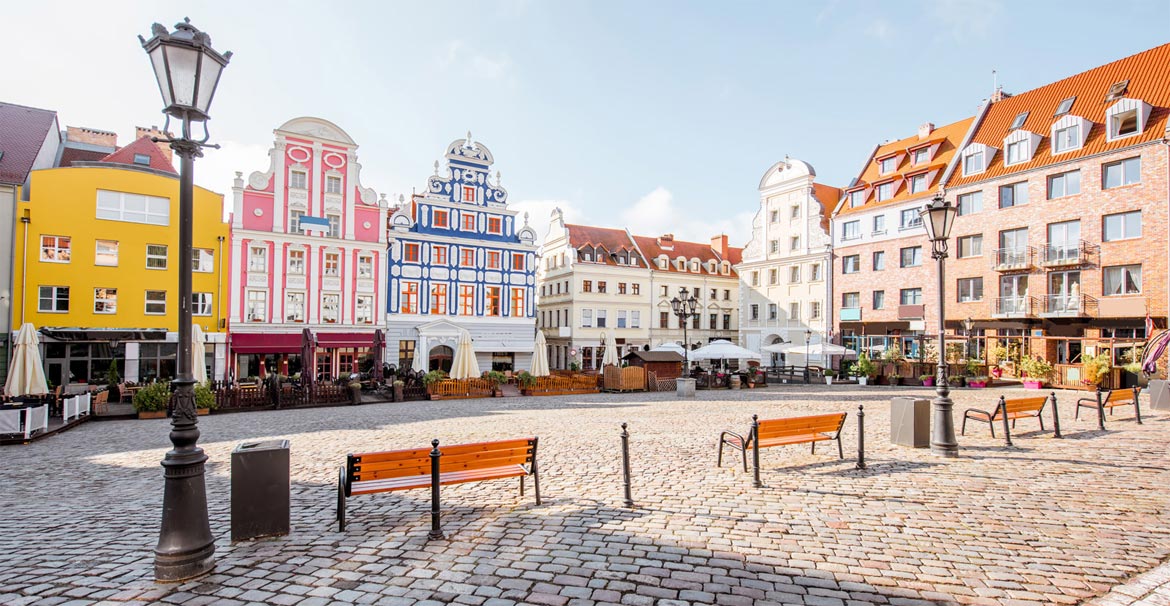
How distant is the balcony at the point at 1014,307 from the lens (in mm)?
30562

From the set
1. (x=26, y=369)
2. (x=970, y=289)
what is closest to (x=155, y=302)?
(x=26, y=369)

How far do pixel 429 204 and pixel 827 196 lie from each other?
96.9 ft

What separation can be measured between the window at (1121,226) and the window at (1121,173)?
147cm

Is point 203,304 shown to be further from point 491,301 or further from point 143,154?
point 491,301

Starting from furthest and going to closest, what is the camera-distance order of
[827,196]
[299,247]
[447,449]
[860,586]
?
[827,196] → [299,247] → [447,449] → [860,586]

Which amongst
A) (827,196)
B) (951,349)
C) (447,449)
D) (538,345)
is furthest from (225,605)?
(827,196)

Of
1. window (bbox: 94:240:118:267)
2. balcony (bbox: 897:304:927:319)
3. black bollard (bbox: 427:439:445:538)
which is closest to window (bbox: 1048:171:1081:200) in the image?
balcony (bbox: 897:304:927:319)

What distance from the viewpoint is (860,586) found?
16.0ft

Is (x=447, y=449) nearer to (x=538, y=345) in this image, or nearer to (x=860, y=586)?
(x=860, y=586)

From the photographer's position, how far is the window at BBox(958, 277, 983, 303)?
33.6 m

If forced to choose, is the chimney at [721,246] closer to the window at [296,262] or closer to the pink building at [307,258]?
the pink building at [307,258]

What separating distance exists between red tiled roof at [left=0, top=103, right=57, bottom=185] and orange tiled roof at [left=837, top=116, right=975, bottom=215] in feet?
152

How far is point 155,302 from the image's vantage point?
29.3 m

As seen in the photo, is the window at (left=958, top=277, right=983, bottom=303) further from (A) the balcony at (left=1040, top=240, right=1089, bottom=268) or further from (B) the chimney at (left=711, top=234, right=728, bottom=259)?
(B) the chimney at (left=711, top=234, right=728, bottom=259)
